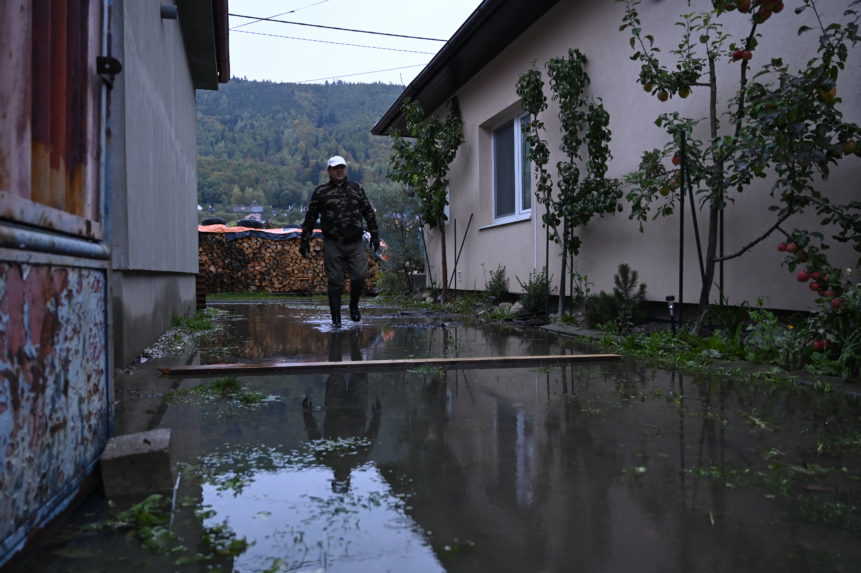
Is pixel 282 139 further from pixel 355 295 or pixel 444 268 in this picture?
pixel 355 295

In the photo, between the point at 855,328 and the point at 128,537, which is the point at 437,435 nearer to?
the point at 128,537

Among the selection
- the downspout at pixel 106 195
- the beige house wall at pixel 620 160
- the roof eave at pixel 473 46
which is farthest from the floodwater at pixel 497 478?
the roof eave at pixel 473 46

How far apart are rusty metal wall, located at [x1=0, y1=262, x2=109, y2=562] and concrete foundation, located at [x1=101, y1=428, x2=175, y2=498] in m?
0.08

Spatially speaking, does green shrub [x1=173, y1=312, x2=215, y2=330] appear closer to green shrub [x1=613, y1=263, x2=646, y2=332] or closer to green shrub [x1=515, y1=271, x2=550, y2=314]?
green shrub [x1=515, y1=271, x2=550, y2=314]

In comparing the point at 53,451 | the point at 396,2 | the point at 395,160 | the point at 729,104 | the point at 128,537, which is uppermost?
the point at 396,2

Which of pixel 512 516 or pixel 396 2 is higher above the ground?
pixel 396 2

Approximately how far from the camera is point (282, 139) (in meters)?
50.7

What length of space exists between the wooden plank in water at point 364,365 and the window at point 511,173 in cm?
446

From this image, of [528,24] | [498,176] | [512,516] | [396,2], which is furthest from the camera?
[396,2]

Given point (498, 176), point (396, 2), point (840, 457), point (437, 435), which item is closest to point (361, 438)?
point (437, 435)

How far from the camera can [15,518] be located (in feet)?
4.34

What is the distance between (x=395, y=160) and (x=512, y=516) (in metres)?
10.1

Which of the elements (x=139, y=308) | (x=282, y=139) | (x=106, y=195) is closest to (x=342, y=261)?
(x=139, y=308)

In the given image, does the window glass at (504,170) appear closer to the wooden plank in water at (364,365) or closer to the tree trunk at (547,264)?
the tree trunk at (547,264)
